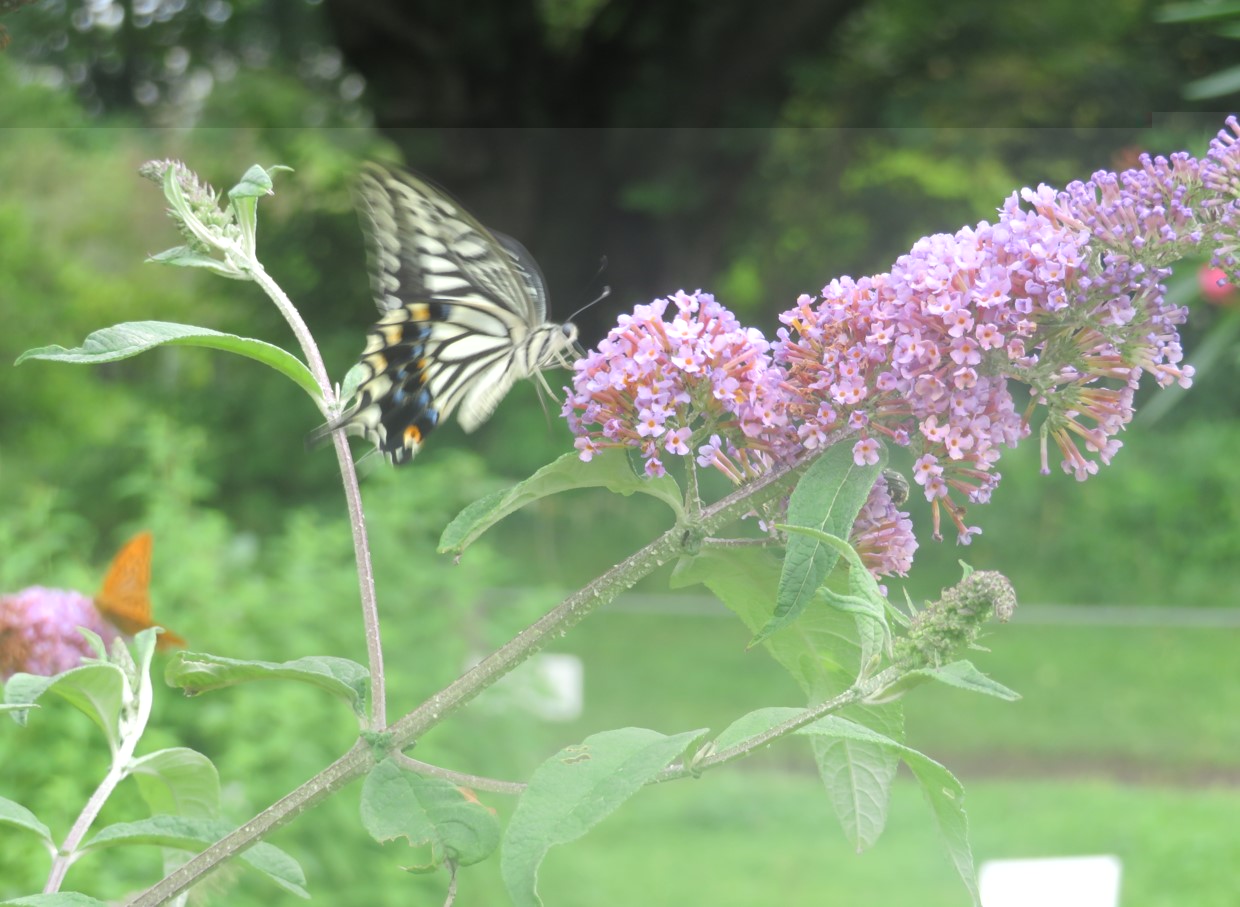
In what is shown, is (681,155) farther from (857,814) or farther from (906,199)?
(857,814)

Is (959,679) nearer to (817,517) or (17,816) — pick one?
(817,517)

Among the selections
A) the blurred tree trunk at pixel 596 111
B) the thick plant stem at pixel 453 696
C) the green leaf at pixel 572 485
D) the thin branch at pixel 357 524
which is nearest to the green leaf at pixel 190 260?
the thin branch at pixel 357 524

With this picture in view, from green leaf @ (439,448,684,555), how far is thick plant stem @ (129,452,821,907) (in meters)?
0.04

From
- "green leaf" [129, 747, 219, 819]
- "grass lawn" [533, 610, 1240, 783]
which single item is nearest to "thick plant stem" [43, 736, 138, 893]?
"green leaf" [129, 747, 219, 819]

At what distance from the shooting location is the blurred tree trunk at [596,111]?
826 cm

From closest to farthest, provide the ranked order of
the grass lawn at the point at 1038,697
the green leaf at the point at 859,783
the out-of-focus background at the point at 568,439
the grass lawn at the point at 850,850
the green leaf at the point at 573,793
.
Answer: the green leaf at the point at 573,793 → the green leaf at the point at 859,783 → the out-of-focus background at the point at 568,439 → the grass lawn at the point at 850,850 → the grass lawn at the point at 1038,697

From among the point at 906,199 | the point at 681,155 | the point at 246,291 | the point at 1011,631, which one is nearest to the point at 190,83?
the point at 246,291

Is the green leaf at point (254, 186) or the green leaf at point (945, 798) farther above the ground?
the green leaf at point (254, 186)

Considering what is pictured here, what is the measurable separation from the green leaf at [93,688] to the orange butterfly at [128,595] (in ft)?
0.52

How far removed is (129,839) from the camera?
1.03 meters

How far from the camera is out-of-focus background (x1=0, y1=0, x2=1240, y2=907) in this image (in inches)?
143

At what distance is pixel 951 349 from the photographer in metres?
0.94

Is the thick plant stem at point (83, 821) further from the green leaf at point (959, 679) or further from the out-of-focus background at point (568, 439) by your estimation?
the out-of-focus background at point (568, 439)

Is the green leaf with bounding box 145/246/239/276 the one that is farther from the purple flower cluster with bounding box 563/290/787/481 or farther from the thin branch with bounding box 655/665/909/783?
the thin branch with bounding box 655/665/909/783
